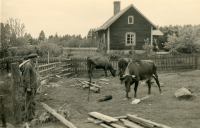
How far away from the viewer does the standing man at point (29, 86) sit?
6.16 m

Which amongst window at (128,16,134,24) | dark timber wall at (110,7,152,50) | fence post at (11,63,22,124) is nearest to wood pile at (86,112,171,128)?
fence post at (11,63,22,124)

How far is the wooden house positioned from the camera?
27453mm

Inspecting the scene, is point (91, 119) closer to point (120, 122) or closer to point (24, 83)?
point (120, 122)

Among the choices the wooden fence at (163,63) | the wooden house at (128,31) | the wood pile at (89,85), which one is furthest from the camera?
the wooden house at (128,31)

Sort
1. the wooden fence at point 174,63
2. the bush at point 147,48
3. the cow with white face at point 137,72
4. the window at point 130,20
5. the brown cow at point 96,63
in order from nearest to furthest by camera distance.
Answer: the cow with white face at point 137,72
the brown cow at point 96,63
the wooden fence at point 174,63
the bush at point 147,48
the window at point 130,20

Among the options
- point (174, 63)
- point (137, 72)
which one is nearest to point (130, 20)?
point (174, 63)

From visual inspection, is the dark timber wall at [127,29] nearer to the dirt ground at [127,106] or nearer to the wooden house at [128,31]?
the wooden house at [128,31]

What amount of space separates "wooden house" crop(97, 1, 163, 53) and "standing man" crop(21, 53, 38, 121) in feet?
69.2

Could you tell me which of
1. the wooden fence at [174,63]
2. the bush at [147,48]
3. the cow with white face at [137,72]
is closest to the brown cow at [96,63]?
the wooden fence at [174,63]

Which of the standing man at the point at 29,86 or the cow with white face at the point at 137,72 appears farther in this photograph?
the cow with white face at the point at 137,72

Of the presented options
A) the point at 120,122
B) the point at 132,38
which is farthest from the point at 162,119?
the point at 132,38

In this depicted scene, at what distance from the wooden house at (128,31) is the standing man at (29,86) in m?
21.1

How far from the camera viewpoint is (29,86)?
618 cm

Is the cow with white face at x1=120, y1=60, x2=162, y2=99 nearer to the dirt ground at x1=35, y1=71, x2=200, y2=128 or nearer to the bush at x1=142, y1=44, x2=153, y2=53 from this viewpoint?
the dirt ground at x1=35, y1=71, x2=200, y2=128
